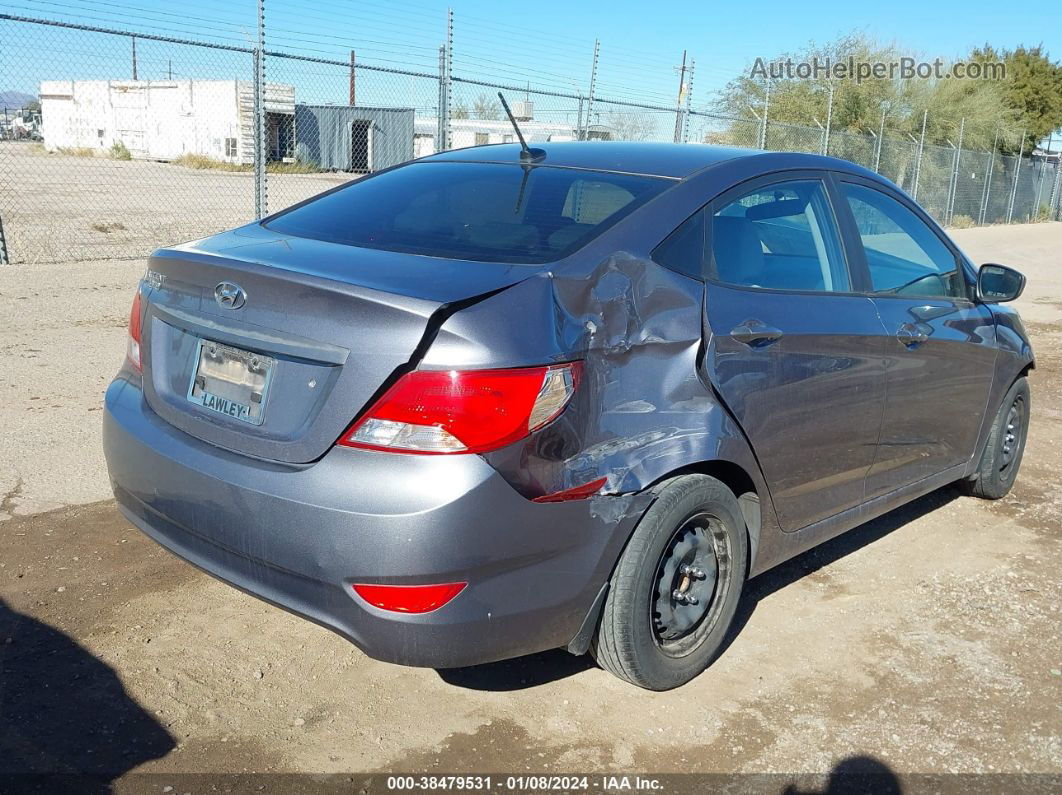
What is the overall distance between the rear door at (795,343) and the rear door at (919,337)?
14 centimetres

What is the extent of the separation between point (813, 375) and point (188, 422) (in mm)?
1985

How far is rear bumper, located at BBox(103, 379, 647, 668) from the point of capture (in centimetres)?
240

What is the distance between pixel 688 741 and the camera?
2.91 m

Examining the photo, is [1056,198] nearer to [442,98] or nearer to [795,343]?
[442,98]

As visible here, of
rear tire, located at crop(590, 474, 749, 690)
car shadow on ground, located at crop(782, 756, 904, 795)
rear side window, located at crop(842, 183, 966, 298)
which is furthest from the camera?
rear side window, located at crop(842, 183, 966, 298)

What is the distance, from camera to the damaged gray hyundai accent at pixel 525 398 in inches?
96.0

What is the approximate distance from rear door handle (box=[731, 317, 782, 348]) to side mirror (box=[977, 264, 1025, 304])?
5.98ft

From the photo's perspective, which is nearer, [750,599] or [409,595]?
[409,595]

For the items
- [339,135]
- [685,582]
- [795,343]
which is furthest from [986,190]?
[685,582]

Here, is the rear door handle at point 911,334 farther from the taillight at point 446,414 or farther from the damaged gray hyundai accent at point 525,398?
the taillight at point 446,414

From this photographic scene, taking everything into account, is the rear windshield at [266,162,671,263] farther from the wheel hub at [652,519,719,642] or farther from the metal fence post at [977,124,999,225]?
the metal fence post at [977,124,999,225]

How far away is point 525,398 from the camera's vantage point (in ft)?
8.12

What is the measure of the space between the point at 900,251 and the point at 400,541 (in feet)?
9.25

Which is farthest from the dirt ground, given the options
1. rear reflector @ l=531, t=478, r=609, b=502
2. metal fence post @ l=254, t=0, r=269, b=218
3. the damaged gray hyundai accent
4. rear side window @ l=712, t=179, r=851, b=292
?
metal fence post @ l=254, t=0, r=269, b=218
